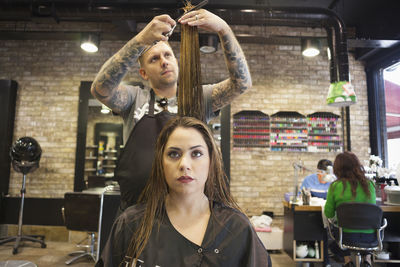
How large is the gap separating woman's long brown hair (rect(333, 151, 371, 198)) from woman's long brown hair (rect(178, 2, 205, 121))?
8.18ft

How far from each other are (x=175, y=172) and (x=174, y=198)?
136mm

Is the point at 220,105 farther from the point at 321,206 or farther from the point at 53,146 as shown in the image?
the point at 53,146

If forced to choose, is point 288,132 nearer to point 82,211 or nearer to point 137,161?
point 82,211

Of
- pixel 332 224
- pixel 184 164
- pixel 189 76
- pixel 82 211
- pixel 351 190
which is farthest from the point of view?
pixel 82 211

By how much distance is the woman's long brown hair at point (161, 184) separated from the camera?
90 cm

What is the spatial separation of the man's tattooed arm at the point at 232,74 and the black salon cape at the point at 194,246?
1.67 feet

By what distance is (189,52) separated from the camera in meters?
1.01

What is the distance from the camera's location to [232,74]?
1119 millimetres

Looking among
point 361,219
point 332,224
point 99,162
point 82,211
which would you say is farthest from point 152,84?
point 99,162

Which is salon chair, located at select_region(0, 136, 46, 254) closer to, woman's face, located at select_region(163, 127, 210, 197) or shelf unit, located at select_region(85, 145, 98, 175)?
shelf unit, located at select_region(85, 145, 98, 175)

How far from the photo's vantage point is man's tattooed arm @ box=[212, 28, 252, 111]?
105cm

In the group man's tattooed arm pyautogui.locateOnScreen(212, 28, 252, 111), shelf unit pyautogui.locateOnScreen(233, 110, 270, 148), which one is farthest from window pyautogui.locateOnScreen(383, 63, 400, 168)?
man's tattooed arm pyautogui.locateOnScreen(212, 28, 252, 111)

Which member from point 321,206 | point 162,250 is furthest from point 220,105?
point 321,206

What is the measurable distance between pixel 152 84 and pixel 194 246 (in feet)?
2.17
